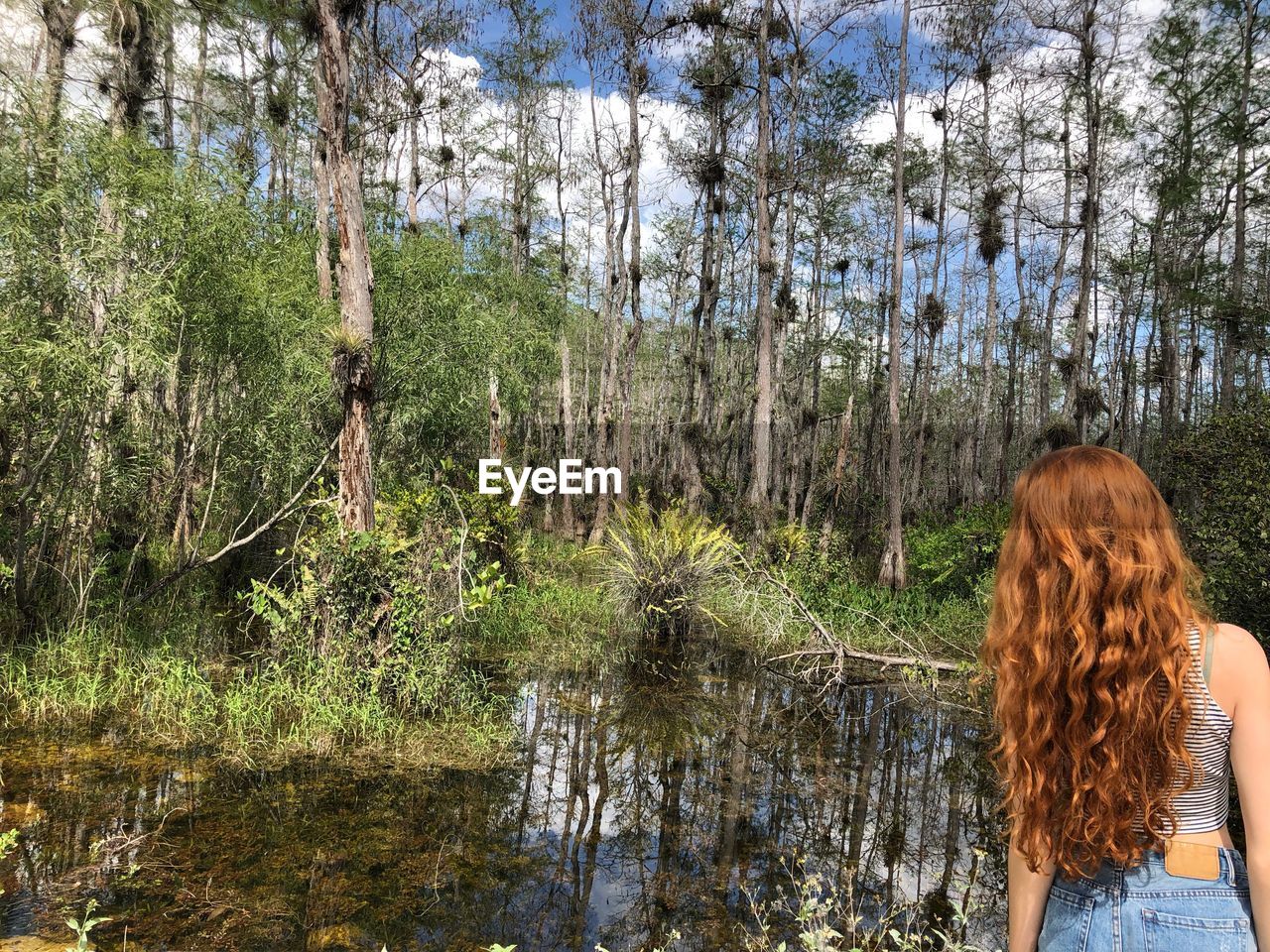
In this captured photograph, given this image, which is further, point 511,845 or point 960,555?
point 960,555

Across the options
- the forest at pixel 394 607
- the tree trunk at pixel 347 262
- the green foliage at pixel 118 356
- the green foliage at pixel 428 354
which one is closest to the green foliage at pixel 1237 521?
the forest at pixel 394 607

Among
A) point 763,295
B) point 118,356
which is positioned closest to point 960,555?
point 763,295

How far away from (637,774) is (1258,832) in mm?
4692

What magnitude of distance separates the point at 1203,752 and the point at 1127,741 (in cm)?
13

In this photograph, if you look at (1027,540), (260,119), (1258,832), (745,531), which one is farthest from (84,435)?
(260,119)

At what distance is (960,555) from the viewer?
11.0 metres

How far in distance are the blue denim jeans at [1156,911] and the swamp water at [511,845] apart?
5.77ft

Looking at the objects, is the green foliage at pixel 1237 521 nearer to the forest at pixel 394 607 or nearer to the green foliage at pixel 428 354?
the forest at pixel 394 607

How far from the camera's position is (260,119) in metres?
17.3

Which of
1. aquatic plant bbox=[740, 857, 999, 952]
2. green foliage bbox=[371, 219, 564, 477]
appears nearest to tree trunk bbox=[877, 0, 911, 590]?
green foliage bbox=[371, 219, 564, 477]

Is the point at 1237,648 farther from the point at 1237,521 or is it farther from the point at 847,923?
the point at 1237,521

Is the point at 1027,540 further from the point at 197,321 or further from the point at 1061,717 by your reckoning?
the point at 197,321

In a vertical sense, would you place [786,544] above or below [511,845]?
above

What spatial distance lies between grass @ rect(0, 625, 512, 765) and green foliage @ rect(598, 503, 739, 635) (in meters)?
2.95
